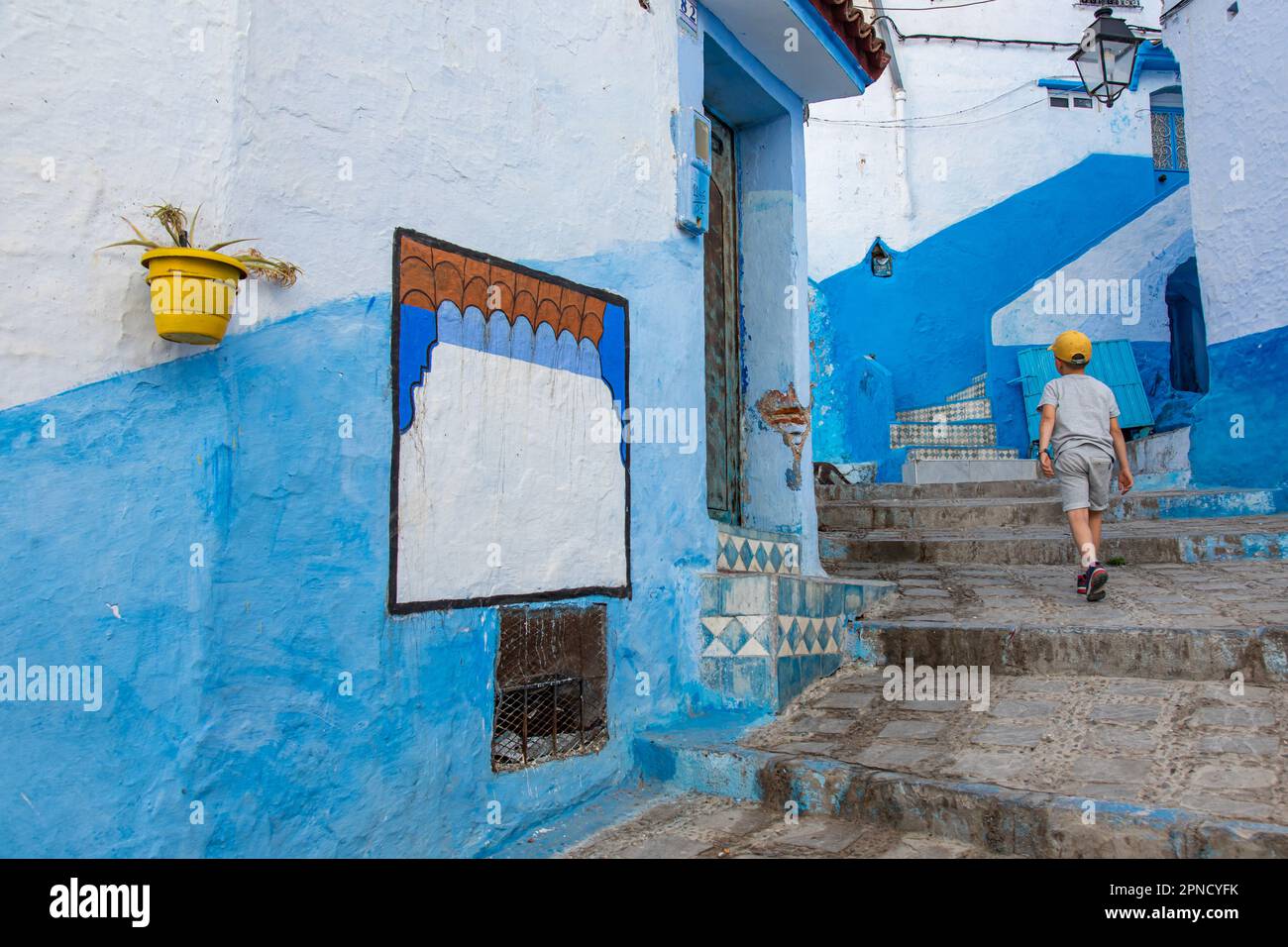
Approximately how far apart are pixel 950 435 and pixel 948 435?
24 millimetres

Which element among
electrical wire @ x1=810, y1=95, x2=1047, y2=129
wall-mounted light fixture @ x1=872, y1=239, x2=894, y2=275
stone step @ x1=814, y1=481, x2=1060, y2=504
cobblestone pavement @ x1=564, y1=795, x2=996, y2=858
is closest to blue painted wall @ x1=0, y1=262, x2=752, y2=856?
cobblestone pavement @ x1=564, y1=795, x2=996, y2=858

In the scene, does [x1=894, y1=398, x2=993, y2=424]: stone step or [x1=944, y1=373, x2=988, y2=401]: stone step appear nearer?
[x1=894, y1=398, x2=993, y2=424]: stone step

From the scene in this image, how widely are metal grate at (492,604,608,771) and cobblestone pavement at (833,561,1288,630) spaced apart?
65.2 inches

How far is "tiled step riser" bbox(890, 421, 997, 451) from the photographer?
11.5m

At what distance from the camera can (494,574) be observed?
3189mm

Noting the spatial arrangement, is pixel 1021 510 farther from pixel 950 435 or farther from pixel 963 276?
pixel 963 276

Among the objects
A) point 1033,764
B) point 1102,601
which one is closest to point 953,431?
point 1102,601

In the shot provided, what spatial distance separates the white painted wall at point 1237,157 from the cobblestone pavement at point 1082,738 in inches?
211

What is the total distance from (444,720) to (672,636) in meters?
1.28

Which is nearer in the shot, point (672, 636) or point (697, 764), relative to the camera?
point (697, 764)

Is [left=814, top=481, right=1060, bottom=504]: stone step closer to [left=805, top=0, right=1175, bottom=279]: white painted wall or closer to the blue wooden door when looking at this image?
the blue wooden door
